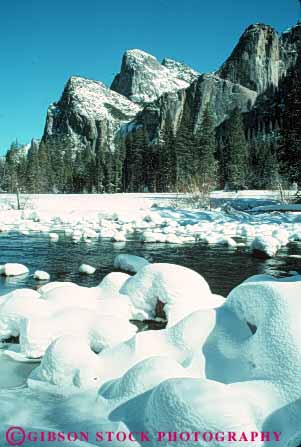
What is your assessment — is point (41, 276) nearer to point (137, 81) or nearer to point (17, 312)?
point (17, 312)

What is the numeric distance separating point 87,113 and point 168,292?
160412mm

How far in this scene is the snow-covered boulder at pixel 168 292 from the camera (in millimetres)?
4883

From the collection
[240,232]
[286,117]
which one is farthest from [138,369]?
[286,117]

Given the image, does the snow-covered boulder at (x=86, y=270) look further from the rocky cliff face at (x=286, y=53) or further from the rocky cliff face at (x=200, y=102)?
the rocky cliff face at (x=286, y=53)

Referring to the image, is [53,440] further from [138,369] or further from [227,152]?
[227,152]

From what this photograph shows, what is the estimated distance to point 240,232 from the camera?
15453mm

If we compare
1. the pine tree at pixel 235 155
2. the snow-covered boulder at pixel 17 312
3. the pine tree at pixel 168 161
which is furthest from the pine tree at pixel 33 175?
the snow-covered boulder at pixel 17 312

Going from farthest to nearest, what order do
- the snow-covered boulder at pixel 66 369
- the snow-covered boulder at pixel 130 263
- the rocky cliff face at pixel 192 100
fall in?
the rocky cliff face at pixel 192 100, the snow-covered boulder at pixel 130 263, the snow-covered boulder at pixel 66 369

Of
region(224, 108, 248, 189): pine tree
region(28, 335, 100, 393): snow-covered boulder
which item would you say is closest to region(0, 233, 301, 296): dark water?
region(28, 335, 100, 393): snow-covered boulder

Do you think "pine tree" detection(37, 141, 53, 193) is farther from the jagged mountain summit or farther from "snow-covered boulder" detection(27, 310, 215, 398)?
the jagged mountain summit

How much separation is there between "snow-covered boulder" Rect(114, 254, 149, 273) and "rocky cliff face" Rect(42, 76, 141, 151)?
136098 millimetres

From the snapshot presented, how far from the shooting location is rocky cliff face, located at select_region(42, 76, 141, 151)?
494 ft

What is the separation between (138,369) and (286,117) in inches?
952

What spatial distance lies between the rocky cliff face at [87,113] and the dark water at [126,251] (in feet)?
434
